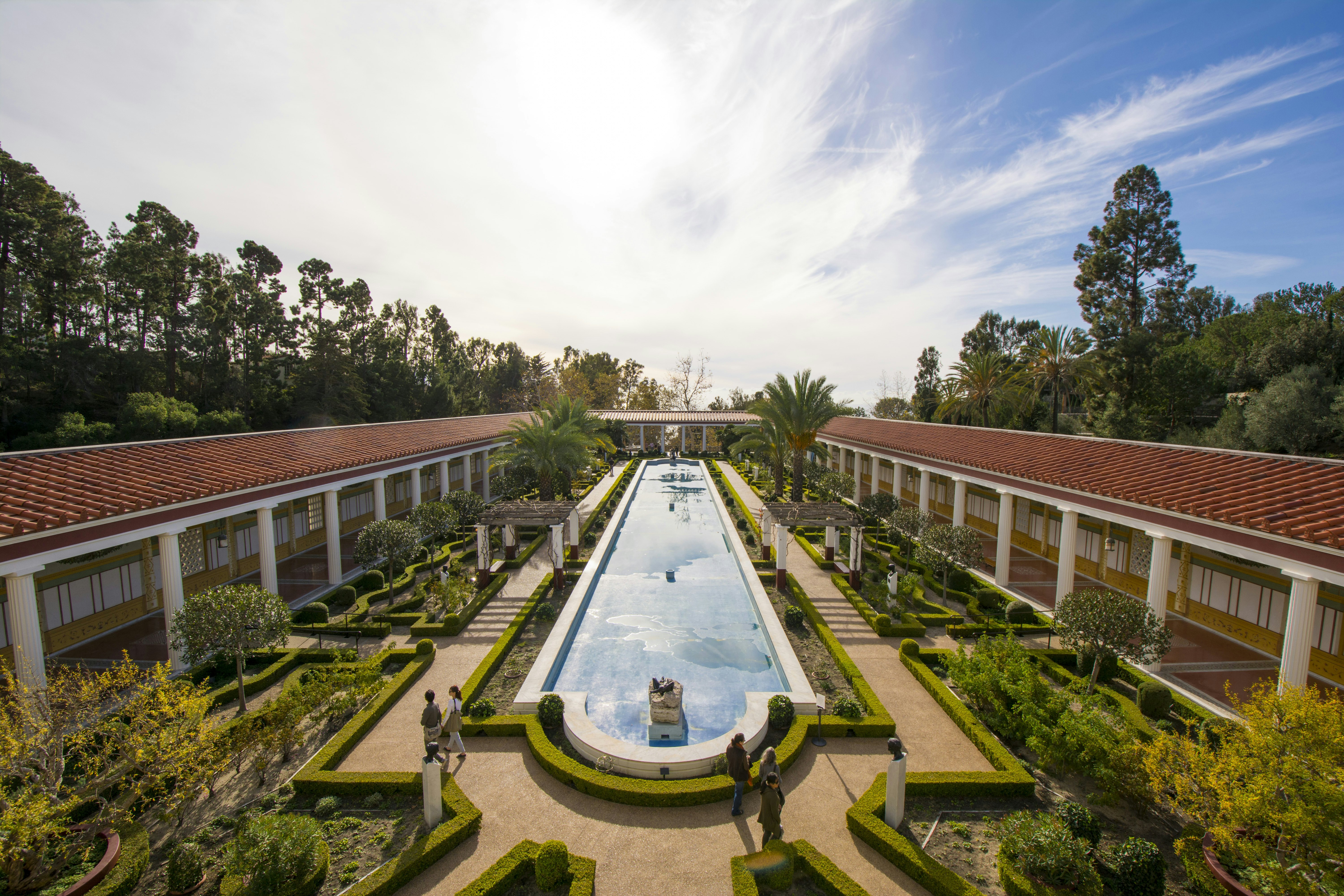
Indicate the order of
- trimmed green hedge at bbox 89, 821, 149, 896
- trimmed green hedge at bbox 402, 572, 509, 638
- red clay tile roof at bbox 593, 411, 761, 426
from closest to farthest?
trimmed green hedge at bbox 89, 821, 149, 896 → trimmed green hedge at bbox 402, 572, 509, 638 → red clay tile roof at bbox 593, 411, 761, 426

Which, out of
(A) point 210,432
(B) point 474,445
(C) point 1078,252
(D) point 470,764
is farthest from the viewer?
(C) point 1078,252

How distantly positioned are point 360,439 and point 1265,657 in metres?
32.5

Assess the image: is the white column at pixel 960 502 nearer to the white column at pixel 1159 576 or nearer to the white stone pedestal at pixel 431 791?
the white column at pixel 1159 576

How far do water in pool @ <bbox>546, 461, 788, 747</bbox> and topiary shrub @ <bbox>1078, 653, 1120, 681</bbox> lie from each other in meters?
6.92

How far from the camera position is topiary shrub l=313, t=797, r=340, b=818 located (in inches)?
377

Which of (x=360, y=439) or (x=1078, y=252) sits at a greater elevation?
(x=1078, y=252)

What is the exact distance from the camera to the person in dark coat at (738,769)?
956 centimetres

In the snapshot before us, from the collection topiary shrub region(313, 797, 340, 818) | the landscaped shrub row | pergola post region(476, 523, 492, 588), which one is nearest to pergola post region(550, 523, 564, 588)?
pergola post region(476, 523, 492, 588)

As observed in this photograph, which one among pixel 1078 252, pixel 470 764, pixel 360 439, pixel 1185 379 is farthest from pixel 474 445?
pixel 1078 252

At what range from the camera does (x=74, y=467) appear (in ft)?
47.7

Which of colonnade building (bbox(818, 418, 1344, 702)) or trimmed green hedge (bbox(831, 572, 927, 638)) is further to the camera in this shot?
trimmed green hedge (bbox(831, 572, 927, 638))

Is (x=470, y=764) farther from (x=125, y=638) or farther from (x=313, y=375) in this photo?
(x=313, y=375)

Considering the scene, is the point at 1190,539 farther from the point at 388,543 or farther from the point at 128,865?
the point at 388,543

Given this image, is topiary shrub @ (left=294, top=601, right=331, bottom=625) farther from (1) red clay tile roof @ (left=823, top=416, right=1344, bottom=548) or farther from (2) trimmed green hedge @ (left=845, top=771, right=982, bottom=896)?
(1) red clay tile roof @ (left=823, top=416, right=1344, bottom=548)
